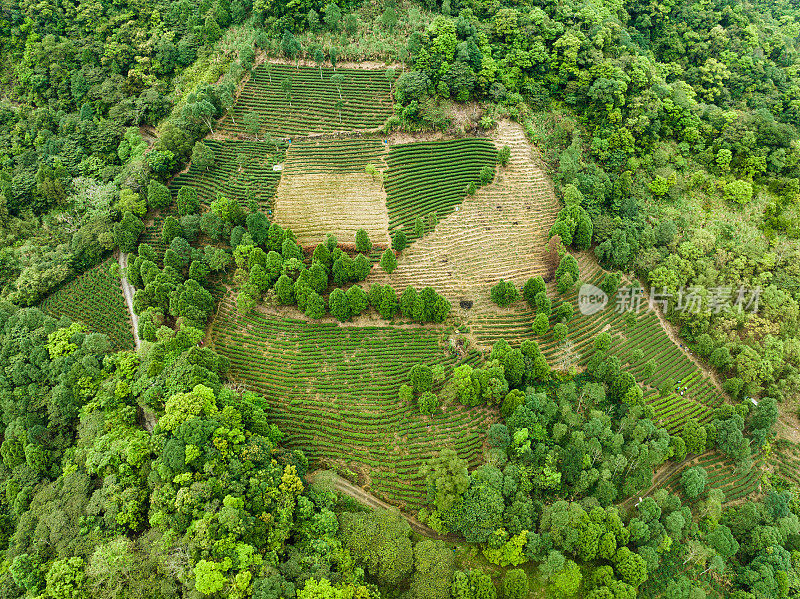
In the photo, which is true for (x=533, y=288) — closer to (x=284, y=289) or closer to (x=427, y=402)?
(x=427, y=402)

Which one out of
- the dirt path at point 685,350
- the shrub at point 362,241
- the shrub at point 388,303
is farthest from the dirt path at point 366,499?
the dirt path at point 685,350

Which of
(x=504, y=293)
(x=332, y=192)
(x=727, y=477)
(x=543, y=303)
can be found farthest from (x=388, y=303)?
(x=727, y=477)

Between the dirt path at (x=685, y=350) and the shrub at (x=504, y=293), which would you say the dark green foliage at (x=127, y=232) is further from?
the dirt path at (x=685, y=350)

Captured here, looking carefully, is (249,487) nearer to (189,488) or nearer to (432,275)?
(189,488)

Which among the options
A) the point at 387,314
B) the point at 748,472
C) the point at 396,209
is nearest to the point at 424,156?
the point at 396,209

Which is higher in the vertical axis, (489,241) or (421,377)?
(489,241)

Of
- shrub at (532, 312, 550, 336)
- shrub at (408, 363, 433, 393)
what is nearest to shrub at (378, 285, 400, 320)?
shrub at (408, 363, 433, 393)
